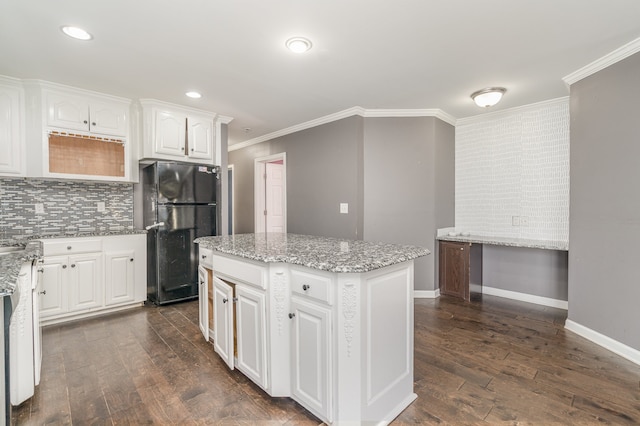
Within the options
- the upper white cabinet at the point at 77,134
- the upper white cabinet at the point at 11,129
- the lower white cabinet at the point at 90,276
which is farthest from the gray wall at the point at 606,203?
the upper white cabinet at the point at 11,129

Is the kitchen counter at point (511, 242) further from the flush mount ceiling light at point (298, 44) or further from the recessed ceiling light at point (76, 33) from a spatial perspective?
the recessed ceiling light at point (76, 33)

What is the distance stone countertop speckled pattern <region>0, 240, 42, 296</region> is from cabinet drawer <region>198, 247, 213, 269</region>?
3.20 feet

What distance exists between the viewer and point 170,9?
182 cm

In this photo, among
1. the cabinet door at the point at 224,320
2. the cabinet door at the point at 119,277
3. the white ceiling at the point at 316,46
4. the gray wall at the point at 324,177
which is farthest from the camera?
the gray wall at the point at 324,177

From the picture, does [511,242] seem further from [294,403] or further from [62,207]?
[62,207]

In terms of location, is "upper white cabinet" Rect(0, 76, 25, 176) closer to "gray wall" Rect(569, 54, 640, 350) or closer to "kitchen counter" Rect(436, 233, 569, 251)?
"kitchen counter" Rect(436, 233, 569, 251)

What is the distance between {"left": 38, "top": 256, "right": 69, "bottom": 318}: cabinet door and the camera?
2.83 metres

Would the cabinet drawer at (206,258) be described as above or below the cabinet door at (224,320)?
above

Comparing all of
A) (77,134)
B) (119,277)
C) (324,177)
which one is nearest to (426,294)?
(324,177)

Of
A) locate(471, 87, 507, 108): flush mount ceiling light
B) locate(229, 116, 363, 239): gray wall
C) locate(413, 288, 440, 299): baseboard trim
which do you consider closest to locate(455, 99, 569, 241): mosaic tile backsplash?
locate(471, 87, 507, 108): flush mount ceiling light

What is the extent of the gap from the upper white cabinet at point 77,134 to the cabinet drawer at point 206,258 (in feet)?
5.76

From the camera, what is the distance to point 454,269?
371cm

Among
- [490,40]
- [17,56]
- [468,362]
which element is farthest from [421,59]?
[17,56]

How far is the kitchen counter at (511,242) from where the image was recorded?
10.1ft
